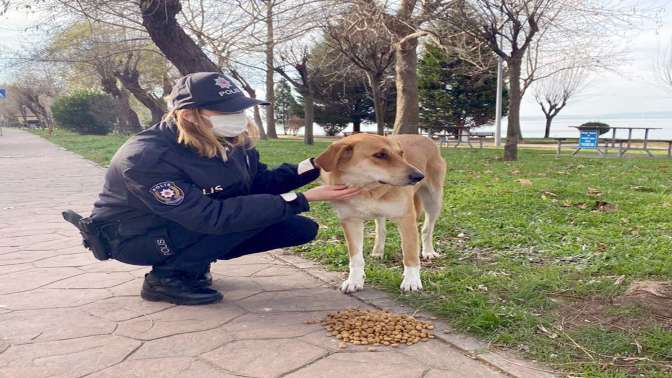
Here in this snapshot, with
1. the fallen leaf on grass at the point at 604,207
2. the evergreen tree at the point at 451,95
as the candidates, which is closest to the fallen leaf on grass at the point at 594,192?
the fallen leaf on grass at the point at 604,207

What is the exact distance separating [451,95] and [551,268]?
103 ft

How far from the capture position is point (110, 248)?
343cm

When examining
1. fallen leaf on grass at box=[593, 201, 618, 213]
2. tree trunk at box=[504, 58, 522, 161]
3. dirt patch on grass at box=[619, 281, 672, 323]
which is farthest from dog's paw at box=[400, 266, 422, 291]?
tree trunk at box=[504, 58, 522, 161]

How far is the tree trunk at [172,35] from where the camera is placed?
9477 mm

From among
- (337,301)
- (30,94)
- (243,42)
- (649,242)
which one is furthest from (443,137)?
(30,94)

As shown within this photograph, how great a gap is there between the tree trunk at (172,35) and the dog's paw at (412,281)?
770 centimetres

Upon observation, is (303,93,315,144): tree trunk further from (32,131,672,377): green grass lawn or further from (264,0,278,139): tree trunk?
(32,131,672,377): green grass lawn

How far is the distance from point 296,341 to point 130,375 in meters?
0.87

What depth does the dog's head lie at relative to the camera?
11.1 ft

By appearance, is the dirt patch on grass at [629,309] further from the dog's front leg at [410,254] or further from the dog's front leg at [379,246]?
the dog's front leg at [379,246]

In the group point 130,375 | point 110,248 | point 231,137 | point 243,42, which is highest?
point 243,42

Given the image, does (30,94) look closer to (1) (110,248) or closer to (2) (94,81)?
(2) (94,81)

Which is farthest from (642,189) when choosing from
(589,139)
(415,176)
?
(589,139)

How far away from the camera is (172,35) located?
9.98m
